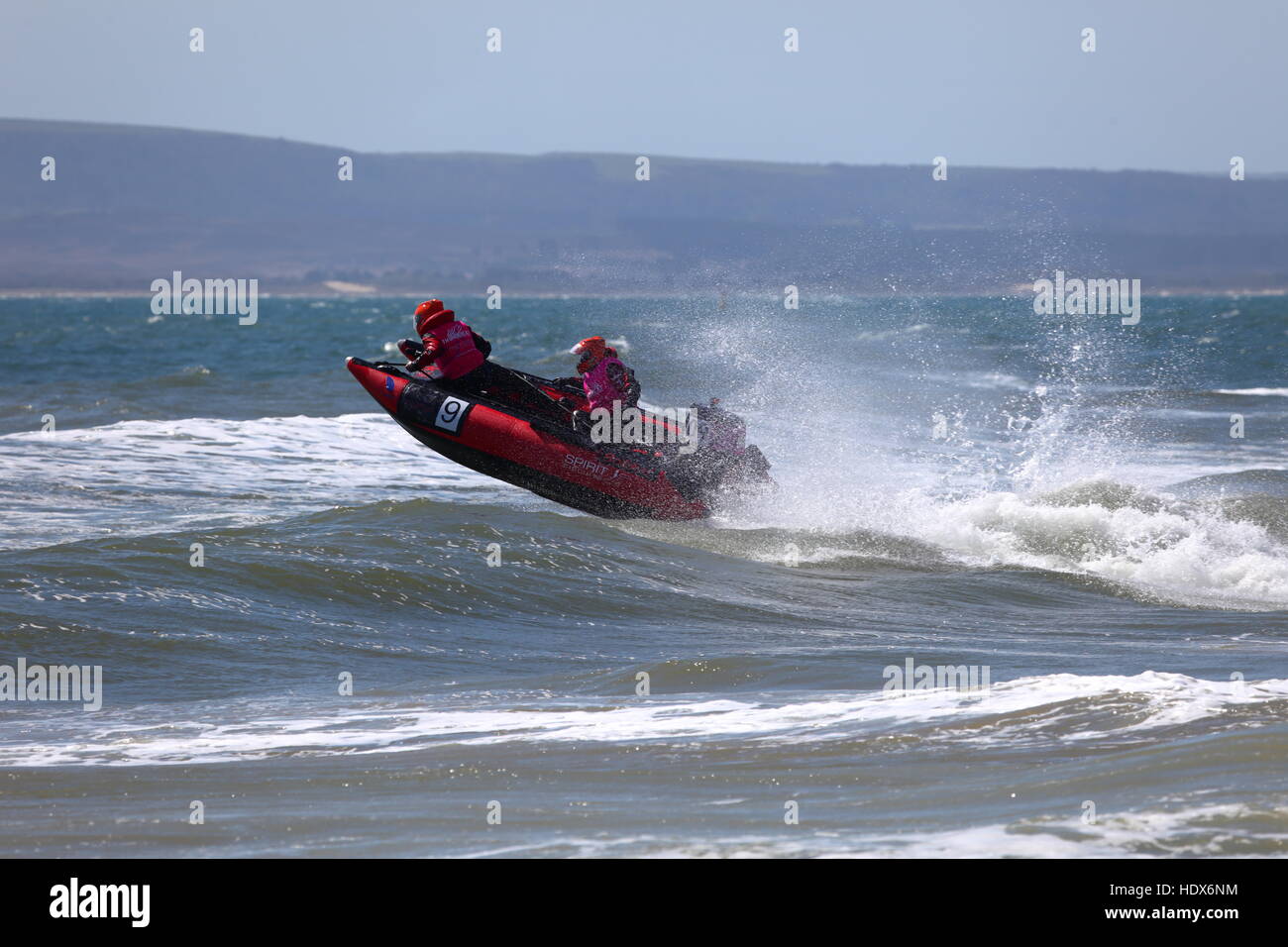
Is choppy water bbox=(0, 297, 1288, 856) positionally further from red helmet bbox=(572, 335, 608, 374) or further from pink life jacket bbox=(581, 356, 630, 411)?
red helmet bbox=(572, 335, 608, 374)

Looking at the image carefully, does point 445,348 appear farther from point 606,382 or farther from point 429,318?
point 606,382

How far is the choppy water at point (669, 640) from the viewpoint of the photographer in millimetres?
5703

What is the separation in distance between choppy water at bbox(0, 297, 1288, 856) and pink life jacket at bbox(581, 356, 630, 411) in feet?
4.07

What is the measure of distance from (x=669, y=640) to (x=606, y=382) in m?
4.06

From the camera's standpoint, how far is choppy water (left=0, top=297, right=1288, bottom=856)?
5.70 m

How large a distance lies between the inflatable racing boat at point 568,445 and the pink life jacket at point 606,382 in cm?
29

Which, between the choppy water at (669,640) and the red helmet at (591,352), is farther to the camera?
the red helmet at (591,352)

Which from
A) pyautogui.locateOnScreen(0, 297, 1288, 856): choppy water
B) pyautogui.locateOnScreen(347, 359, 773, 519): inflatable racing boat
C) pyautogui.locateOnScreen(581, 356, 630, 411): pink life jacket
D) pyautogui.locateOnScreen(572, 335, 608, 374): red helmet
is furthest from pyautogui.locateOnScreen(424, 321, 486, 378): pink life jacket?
pyautogui.locateOnScreen(0, 297, 1288, 856): choppy water

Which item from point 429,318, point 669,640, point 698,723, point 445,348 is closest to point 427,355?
point 445,348

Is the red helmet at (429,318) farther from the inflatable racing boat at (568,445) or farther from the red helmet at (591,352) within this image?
the red helmet at (591,352)

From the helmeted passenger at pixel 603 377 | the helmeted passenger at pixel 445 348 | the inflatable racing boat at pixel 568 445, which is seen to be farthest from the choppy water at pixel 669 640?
the helmeted passenger at pixel 445 348

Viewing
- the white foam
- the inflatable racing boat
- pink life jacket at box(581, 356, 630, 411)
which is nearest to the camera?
the white foam
